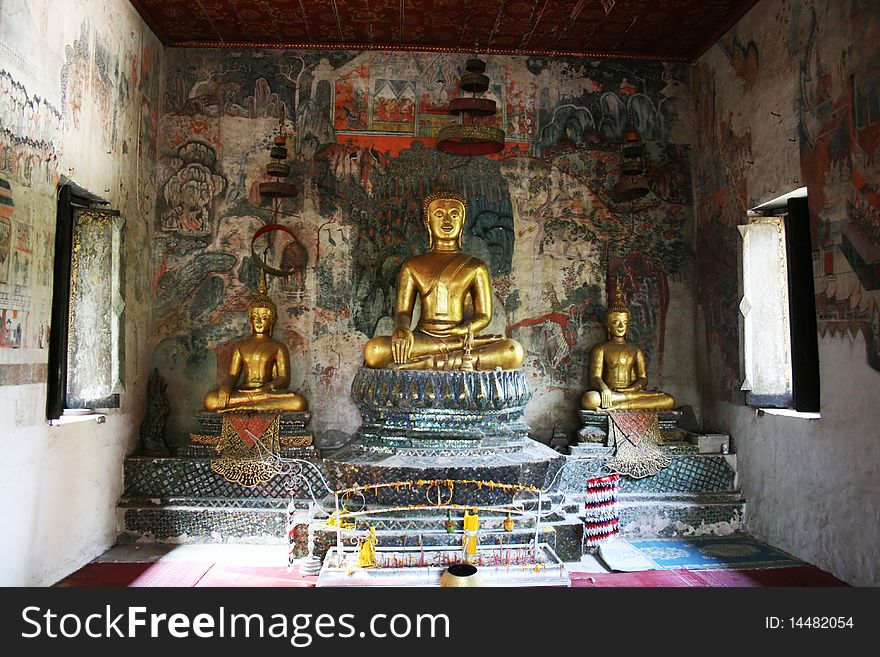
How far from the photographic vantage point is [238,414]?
5117 millimetres

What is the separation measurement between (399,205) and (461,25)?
1607 millimetres

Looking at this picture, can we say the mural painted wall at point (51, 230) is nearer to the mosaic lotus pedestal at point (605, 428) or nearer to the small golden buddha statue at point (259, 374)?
the small golden buddha statue at point (259, 374)

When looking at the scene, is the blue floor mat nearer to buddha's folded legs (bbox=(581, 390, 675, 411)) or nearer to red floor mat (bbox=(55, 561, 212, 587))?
buddha's folded legs (bbox=(581, 390, 675, 411))

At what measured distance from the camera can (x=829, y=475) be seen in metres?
4.12

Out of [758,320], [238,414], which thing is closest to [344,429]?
[238,414]

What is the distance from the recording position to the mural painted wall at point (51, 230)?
347 cm

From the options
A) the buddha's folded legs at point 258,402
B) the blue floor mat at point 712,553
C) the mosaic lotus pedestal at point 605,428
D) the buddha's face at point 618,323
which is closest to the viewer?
the blue floor mat at point 712,553

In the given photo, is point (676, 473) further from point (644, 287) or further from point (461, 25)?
point (461, 25)

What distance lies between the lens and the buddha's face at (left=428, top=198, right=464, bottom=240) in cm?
561

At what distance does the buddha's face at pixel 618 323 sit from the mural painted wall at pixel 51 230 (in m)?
3.95

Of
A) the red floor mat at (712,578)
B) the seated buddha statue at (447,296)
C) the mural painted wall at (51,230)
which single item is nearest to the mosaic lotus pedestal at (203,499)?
the mural painted wall at (51,230)

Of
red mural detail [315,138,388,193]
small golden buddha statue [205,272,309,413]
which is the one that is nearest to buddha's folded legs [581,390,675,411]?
small golden buddha statue [205,272,309,413]

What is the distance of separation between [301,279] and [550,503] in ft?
9.61

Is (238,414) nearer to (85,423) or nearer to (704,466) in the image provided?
(85,423)
